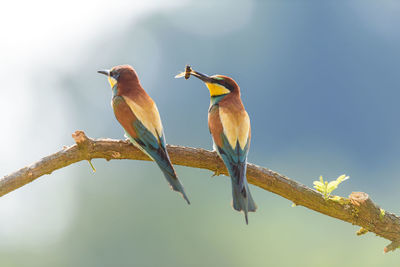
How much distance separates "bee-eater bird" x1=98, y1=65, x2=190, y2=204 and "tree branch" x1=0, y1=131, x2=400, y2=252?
0.59 feet

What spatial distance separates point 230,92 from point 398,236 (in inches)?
57.7

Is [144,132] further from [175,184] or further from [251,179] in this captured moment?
[251,179]

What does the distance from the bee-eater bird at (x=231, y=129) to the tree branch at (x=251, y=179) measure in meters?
0.15

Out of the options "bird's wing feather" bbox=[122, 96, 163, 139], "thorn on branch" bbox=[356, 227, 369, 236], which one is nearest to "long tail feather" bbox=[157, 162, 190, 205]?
"bird's wing feather" bbox=[122, 96, 163, 139]

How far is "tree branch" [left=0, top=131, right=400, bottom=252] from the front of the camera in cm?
283

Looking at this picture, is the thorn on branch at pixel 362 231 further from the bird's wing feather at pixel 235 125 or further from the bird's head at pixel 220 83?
the bird's head at pixel 220 83

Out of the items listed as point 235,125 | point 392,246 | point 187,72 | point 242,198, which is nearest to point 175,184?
point 242,198

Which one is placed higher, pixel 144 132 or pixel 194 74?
pixel 194 74

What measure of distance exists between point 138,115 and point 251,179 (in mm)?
796

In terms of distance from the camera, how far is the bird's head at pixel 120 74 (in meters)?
2.98

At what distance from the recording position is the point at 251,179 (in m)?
3.00

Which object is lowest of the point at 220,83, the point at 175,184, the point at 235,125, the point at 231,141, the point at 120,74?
the point at 175,184

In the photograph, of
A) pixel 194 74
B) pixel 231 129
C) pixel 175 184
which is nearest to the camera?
pixel 175 184

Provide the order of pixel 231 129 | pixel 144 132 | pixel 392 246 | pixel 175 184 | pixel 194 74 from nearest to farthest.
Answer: pixel 175 184 → pixel 144 132 → pixel 231 129 → pixel 194 74 → pixel 392 246
